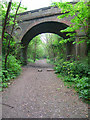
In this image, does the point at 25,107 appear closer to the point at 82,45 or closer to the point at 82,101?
the point at 82,101

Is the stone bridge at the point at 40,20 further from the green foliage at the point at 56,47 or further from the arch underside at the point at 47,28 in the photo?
the green foliage at the point at 56,47

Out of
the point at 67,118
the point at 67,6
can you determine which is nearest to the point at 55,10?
the point at 67,6

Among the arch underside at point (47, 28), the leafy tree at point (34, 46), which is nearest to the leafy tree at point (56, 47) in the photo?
the arch underside at point (47, 28)

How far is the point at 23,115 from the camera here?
2.38 meters

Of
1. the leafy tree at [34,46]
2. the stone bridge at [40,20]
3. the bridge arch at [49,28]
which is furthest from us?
the leafy tree at [34,46]

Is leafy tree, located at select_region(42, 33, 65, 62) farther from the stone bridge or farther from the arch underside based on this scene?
the stone bridge

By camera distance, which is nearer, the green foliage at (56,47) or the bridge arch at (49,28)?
the bridge arch at (49,28)

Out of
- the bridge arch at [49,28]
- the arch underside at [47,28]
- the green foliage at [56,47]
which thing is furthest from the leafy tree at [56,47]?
the arch underside at [47,28]

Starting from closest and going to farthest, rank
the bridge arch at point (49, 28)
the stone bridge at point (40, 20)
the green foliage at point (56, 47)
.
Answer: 1. the stone bridge at point (40, 20)
2. the bridge arch at point (49, 28)
3. the green foliage at point (56, 47)

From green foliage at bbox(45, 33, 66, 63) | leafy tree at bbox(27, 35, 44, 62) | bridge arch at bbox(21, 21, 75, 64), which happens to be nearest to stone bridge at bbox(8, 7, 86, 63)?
bridge arch at bbox(21, 21, 75, 64)

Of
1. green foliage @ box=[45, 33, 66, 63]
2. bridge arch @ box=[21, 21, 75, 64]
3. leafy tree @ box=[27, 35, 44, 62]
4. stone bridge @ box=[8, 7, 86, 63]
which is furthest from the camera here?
leafy tree @ box=[27, 35, 44, 62]

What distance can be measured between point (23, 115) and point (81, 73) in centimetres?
421

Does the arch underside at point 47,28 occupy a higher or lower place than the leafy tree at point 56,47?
higher

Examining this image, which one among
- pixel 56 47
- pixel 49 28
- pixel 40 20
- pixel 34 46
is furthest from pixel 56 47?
pixel 34 46
